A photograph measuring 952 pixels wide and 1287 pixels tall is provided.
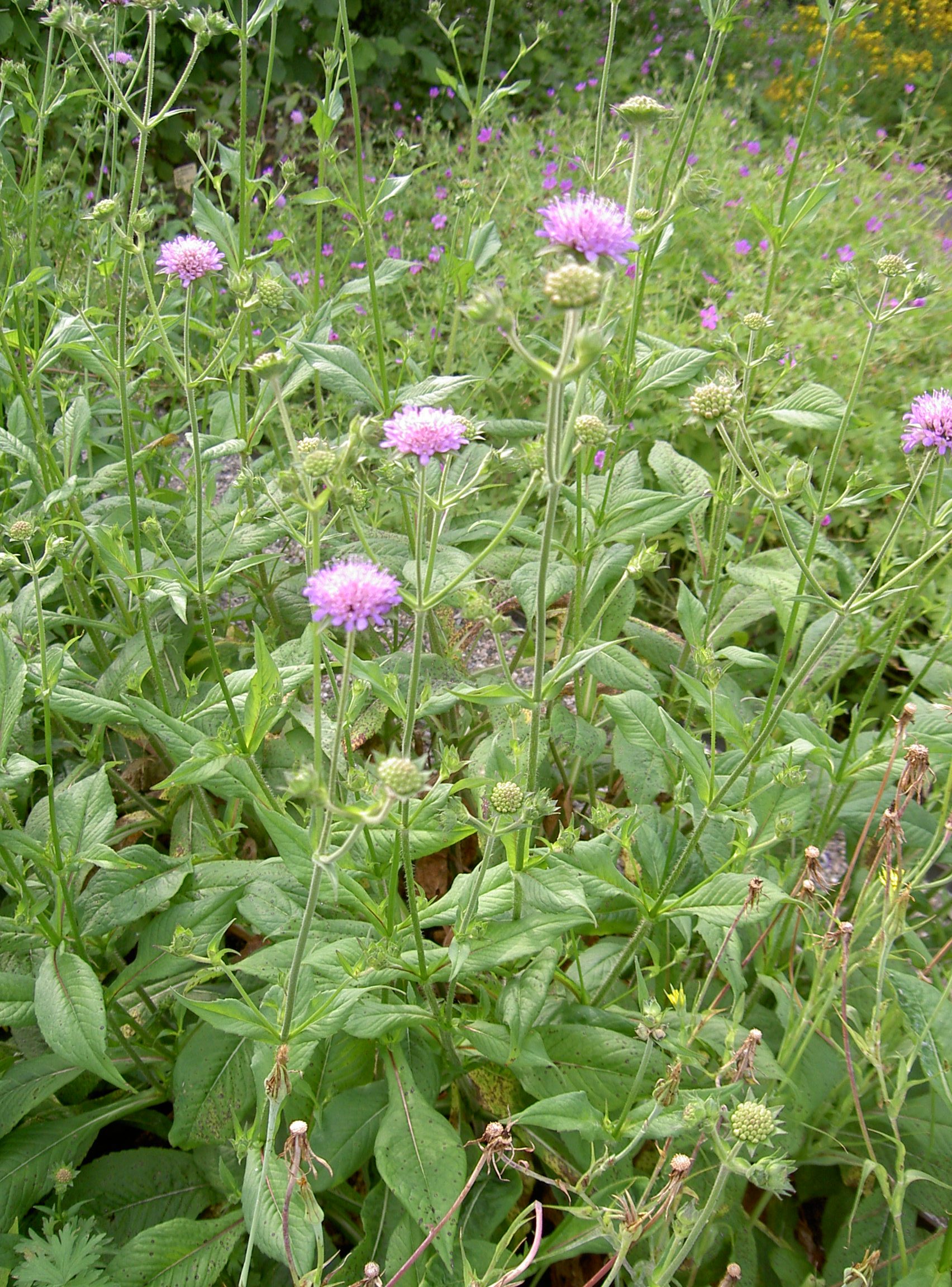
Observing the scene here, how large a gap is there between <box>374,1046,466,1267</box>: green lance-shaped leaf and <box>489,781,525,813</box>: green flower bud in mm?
610

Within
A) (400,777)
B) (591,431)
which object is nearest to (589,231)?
(591,431)

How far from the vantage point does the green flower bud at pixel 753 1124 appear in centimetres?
126

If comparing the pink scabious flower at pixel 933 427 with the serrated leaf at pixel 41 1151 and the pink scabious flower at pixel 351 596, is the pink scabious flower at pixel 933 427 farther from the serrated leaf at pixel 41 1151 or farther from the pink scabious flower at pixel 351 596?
the serrated leaf at pixel 41 1151

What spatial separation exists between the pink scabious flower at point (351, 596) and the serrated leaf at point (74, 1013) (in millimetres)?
863

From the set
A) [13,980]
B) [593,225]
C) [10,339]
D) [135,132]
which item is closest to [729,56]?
[135,132]

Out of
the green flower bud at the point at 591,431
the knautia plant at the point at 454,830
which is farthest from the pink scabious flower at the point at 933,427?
the green flower bud at the point at 591,431

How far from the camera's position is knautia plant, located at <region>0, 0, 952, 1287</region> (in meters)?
1.46

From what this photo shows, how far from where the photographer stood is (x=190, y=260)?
2.08 metres

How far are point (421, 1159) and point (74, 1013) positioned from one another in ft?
2.05

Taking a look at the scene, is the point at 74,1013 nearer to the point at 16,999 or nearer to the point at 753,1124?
the point at 16,999

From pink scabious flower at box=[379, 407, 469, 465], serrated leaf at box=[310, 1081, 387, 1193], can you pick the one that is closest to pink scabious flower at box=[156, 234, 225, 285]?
pink scabious flower at box=[379, 407, 469, 465]

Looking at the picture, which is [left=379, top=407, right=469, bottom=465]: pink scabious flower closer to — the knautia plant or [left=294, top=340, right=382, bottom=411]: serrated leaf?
the knautia plant

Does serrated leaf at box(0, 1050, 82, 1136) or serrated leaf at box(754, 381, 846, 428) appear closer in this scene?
serrated leaf at box(0, 1050, 82, 1136)

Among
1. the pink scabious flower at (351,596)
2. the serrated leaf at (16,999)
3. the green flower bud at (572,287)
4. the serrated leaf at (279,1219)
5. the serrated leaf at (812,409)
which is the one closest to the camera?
the green flower bud at (572,287)
